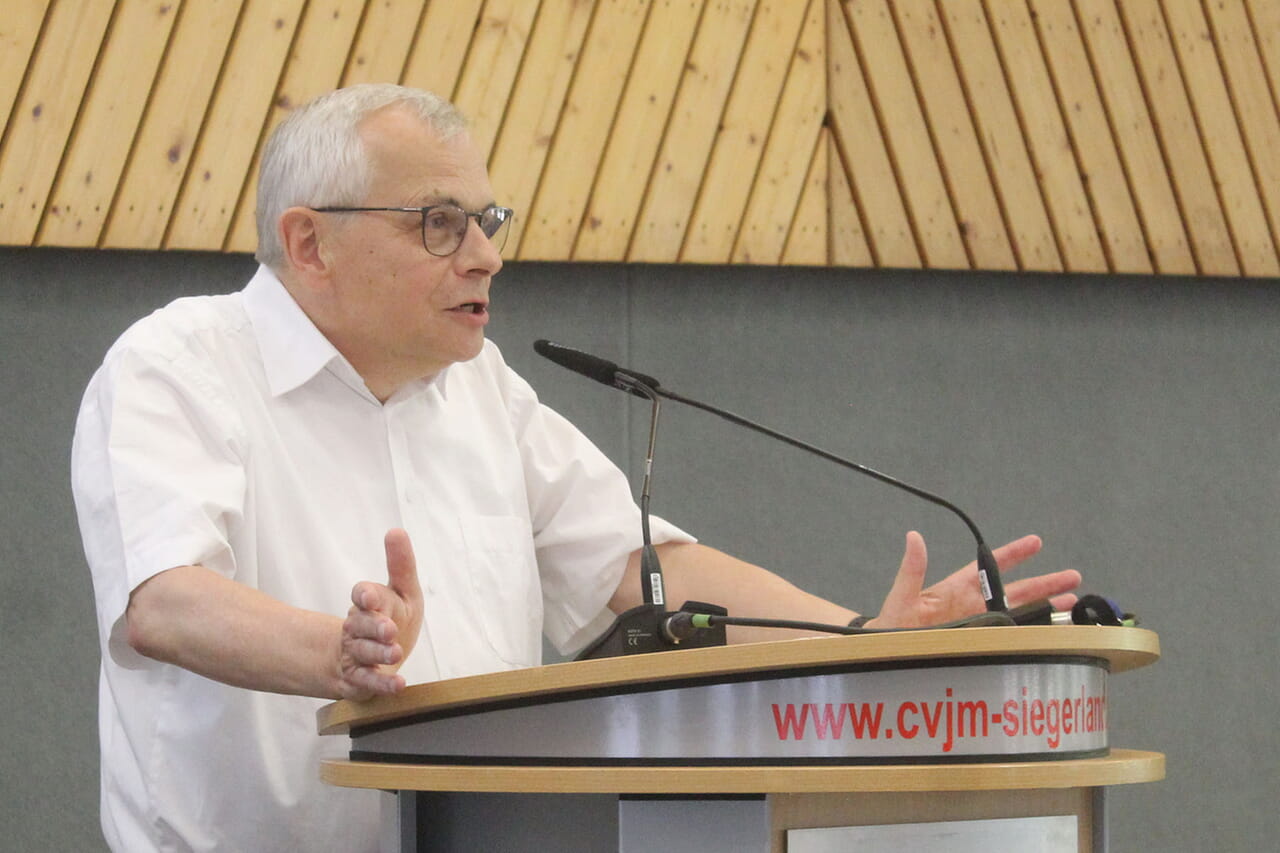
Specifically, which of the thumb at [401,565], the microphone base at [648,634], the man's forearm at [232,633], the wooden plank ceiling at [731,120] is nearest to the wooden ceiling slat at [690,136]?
the wooden plank ceiling at [731,120]

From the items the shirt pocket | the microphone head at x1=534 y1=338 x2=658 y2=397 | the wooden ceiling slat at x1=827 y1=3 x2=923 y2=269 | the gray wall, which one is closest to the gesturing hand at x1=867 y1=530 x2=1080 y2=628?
the microphone head at x1=534 y1=338 x2=658 y2=397

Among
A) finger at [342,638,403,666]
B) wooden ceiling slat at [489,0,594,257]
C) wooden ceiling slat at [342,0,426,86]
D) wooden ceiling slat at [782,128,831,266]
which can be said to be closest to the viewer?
finger at [342,638,403,666]

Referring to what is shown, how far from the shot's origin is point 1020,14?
3.72 metres

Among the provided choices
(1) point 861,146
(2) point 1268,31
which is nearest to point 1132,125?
(2) point 1268,31

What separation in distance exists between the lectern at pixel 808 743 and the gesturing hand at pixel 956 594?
0.48 metres

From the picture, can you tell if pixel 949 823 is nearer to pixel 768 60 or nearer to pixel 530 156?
pixel 530 156

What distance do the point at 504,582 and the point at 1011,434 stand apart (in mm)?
2069

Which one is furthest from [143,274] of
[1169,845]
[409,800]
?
[1169,845]

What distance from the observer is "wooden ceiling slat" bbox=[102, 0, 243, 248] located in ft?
10.1

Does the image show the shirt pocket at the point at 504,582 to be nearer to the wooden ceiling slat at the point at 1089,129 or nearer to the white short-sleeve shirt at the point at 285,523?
the white short-sleeve shirt at the point at 285,523

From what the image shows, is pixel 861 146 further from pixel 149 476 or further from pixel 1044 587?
pixel 149 476

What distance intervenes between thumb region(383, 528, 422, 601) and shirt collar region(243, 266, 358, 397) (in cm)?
68

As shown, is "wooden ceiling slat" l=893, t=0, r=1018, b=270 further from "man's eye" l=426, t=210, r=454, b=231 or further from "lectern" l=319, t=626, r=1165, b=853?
"lectern" l=319, t=626, r=1165, b=853

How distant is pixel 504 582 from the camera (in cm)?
211
